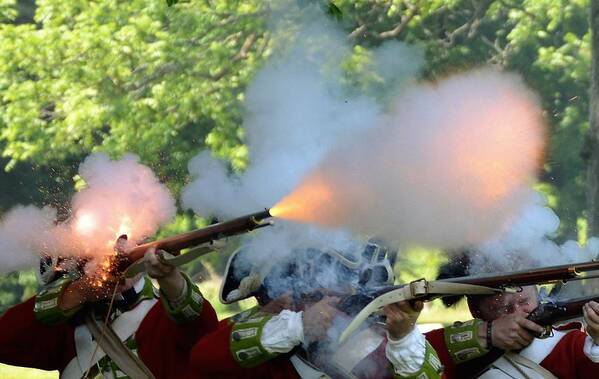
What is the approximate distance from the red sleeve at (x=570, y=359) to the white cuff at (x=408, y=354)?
0.86 metres

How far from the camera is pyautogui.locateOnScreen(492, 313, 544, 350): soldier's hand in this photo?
211 inches

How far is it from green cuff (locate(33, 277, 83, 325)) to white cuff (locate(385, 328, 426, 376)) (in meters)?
1.94

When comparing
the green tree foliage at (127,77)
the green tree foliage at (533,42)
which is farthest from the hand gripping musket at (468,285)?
the green tree foliage at (533,42)

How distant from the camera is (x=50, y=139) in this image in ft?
46.2

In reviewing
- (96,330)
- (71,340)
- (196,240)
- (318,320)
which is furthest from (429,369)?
(71,340)

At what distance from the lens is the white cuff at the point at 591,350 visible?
518 cm

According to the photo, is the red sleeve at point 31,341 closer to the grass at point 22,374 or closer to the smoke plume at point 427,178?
the smoke plume at point 427,178

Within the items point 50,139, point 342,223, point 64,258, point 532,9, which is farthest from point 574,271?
point 50,139

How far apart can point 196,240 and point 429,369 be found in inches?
45.7

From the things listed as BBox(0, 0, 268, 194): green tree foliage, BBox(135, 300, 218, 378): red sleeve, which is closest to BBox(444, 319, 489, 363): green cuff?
BBox(135, 300, 218, 378): red sleeve

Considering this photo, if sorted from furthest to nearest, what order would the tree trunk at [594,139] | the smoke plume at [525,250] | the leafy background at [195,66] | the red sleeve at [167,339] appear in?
the leafy background at [195,66] < the tree trunk at [594,139] < the red sleeve at [167,339] < the smoke plume at [525,250]

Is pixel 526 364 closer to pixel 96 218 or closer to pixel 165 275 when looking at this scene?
pixel 165 275

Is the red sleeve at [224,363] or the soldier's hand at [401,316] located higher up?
the soldier's hand at [401,316]

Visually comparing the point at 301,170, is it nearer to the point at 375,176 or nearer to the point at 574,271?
the point at 375,176
